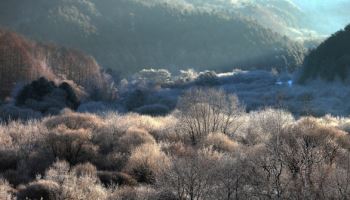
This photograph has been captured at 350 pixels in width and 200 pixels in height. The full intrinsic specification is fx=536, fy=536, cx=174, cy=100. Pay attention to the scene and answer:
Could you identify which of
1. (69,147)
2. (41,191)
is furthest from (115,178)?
(69,147)

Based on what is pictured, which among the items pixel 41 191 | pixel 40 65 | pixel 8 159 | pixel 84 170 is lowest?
pixel 8 159

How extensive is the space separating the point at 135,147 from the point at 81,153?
21.6 feet

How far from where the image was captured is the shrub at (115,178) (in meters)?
53.4

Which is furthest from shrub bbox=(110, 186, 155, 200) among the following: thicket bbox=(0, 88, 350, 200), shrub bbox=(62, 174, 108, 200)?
shrub bbox=(62, 174, 108, 200)

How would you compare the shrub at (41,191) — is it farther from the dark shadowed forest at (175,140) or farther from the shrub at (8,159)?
the shrub at (8,159)

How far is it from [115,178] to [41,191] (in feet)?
36.8

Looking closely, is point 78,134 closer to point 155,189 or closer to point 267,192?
point 155,189

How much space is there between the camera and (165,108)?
121000 millimetres

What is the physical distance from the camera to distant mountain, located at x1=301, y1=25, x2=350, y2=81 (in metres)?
124

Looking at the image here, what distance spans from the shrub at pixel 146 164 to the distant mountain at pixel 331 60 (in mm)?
76388

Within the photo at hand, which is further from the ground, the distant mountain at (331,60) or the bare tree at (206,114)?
the distant mountain at (331,60)

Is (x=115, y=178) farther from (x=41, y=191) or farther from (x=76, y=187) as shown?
(x=76, y=187)

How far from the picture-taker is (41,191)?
1762 inches

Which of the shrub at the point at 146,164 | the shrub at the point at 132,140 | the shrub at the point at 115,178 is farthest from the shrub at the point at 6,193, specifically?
the shrub at the point at 132,140
